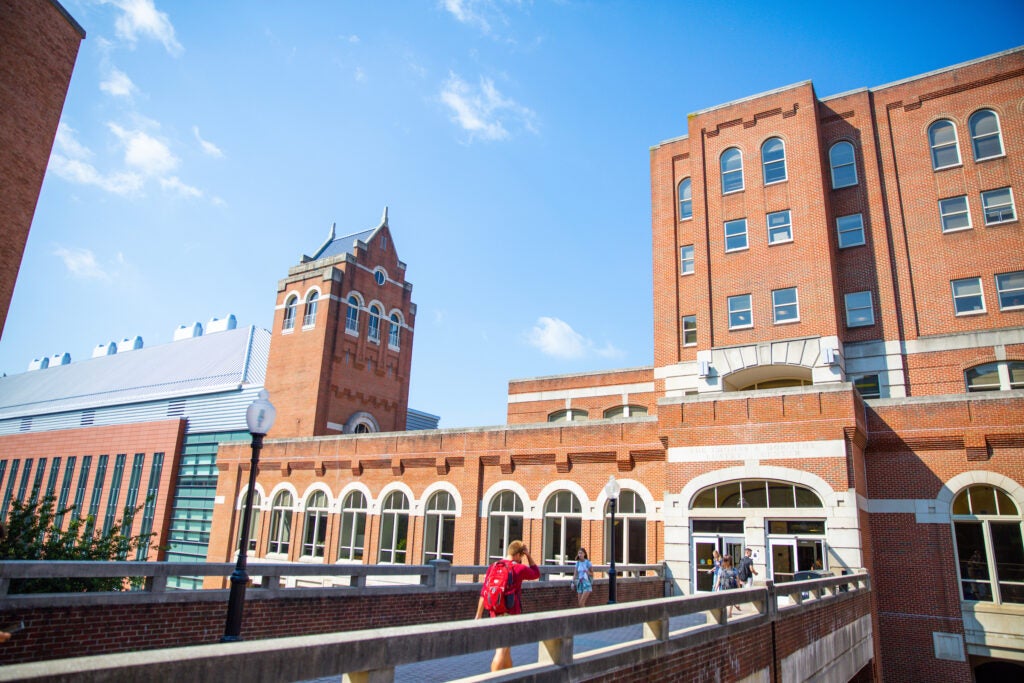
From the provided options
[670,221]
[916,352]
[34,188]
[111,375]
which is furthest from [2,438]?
[916,352]

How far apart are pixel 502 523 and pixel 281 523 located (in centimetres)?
1453

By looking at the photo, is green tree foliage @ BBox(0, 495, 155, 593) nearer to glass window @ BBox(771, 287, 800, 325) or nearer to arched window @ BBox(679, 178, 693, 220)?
glass window @ BBox(771, 287, 800, 325)

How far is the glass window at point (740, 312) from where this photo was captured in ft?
94.2

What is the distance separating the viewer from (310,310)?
1699 inches

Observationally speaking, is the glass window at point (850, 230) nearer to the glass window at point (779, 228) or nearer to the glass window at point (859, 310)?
the glass window at point (859, 310)

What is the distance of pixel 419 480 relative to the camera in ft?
101

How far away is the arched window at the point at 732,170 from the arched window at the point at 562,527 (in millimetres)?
16289

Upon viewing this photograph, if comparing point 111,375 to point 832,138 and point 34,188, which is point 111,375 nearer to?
point 34,188

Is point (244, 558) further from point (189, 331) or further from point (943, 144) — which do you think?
point (189, 331)

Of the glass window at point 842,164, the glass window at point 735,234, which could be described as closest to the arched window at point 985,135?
the glass window at point 842,164

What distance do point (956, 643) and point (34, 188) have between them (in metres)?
29.6

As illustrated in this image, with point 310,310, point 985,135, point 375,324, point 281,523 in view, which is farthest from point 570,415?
point 985,135

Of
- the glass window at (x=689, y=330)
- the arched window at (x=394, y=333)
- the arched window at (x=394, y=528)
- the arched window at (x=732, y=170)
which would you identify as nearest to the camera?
the glass window at (x=689, y=330)

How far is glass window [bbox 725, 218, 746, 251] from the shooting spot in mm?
29797
